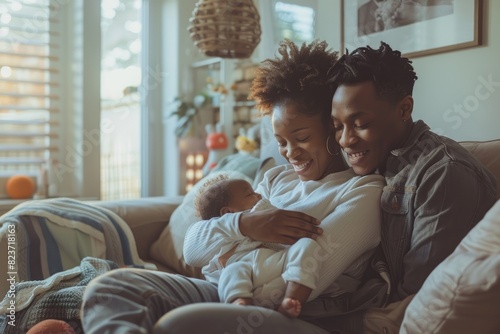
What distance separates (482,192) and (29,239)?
4.98ft

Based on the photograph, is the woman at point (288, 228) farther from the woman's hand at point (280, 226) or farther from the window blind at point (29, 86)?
the window blind at point (29, 86)

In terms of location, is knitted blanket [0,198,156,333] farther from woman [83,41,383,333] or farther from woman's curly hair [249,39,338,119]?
woman's curly hair [249,39,338,119]

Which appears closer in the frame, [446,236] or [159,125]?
→ [446,236]

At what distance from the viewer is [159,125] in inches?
174

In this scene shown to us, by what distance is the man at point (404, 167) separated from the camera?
1.15 m

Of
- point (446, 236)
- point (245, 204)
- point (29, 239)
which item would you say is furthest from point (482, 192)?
point (29, 239)

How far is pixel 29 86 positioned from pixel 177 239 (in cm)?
215

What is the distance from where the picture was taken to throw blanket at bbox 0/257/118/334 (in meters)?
1.48

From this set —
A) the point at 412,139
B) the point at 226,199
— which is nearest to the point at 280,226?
the point at 226,199

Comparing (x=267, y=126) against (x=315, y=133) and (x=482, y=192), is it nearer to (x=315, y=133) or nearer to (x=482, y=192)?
(x=315, y=133)

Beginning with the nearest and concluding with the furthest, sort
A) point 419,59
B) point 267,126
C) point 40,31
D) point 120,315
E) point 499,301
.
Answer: point 499,301 → point 120,315 → point 419,59 → point 267,126 → point 40,31

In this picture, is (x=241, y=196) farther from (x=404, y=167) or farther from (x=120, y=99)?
(x=120, y=99)

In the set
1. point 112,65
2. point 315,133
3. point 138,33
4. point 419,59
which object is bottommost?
point 315,133

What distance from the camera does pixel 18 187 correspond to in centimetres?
360
